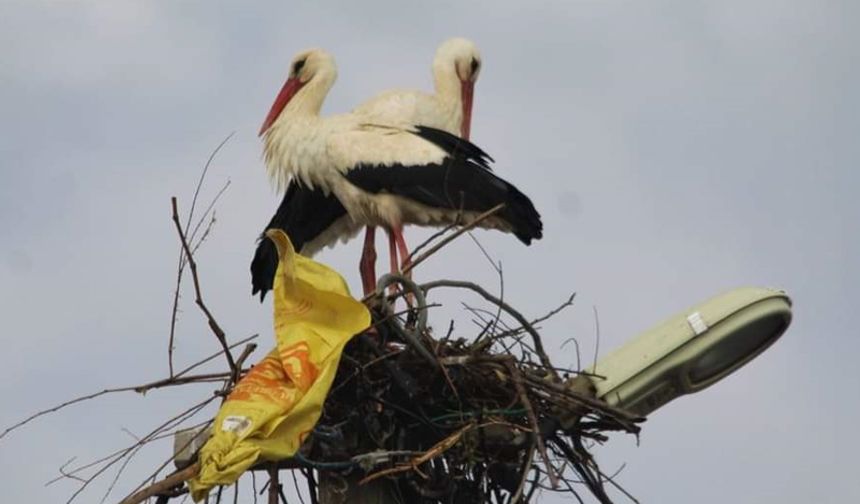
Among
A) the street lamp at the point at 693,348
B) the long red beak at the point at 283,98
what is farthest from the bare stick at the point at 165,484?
the long red beak at the point at 283,98

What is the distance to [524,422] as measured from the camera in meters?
5.90

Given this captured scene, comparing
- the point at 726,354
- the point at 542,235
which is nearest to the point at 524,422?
the point at 726,354

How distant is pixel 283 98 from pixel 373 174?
104 centimetres

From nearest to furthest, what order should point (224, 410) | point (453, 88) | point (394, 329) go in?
1. point (224, 410)
2. point (394, 329)
3. point (453, 88)

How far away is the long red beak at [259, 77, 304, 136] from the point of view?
941cm

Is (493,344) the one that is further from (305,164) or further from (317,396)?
(305,164)

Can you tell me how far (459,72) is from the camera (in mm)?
9500

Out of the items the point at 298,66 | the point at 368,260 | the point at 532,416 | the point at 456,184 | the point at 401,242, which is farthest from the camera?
the point at 298,66

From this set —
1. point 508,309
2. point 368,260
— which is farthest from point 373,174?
point 508,309

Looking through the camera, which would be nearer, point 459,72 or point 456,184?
point 456,184

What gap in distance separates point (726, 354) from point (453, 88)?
3.88 meters

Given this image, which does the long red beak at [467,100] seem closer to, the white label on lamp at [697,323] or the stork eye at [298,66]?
the stork eye at [298,66]

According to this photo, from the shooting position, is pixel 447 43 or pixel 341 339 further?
pixel 447 43

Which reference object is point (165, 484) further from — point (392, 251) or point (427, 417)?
point (392, 251)
